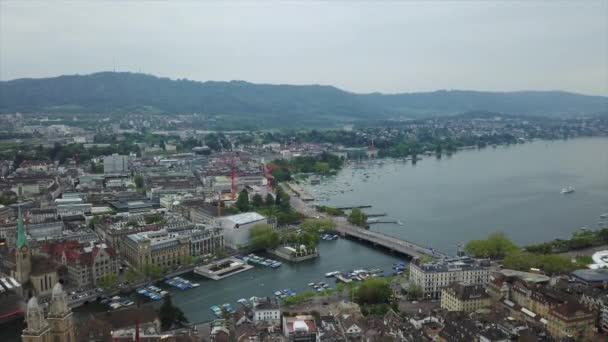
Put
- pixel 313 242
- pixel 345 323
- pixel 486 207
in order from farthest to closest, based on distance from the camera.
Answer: pixel 486 207, pixel 313 242, pixel 345 323

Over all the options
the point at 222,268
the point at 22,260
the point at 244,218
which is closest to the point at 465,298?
the point at 222,268

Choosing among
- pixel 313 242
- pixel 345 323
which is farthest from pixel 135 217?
pixel 345 323

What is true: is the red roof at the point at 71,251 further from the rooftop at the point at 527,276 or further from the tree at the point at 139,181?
the tree at the point at 139,181

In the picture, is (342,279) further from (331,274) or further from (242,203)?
(242,203)

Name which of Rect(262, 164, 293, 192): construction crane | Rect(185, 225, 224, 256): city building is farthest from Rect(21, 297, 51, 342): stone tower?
Rect(262, 164, 293, 192): construction crane

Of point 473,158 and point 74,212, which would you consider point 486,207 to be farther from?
point 473,158
